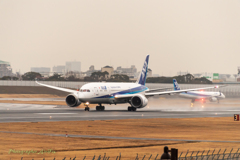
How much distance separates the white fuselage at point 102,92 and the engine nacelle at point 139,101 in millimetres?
2910

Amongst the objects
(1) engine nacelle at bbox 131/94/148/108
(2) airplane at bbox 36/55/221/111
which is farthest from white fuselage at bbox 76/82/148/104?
(1) engine nacelle at bbox 131/94/148/108

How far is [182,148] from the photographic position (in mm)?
24359

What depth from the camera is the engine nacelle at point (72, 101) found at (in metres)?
62.8

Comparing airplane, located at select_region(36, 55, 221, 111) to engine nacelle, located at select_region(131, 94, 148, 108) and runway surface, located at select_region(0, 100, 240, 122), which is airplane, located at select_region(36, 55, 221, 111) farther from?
runway surface, located at select_region(0, 100, 240, 122)

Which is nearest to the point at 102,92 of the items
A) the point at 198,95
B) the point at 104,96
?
the point at 104,96

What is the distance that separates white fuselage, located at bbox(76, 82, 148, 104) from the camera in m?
62.0

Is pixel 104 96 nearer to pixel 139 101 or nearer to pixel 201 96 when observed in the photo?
pixel 139 101

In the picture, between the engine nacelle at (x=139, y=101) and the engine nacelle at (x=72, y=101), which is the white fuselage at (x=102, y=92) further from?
the engine nacelle at (x=139, y=101)

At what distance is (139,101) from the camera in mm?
63844

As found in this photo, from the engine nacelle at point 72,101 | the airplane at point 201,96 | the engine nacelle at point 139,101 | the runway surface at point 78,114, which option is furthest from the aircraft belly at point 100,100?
the airplane at point 201,96

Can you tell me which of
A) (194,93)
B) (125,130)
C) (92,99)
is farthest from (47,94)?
(125,130)

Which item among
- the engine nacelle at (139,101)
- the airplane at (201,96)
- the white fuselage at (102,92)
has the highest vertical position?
the white fuselage at (102,92)

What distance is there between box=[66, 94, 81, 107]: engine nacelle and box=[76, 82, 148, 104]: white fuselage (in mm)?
862

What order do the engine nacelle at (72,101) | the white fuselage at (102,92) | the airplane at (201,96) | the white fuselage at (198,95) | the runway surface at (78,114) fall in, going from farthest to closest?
the airplane at (201,96) → the white fuselage at (198,95) → the engine nacelle at (72,101) → the white fuselage at (102,92) → the runway surface at (78,114)
